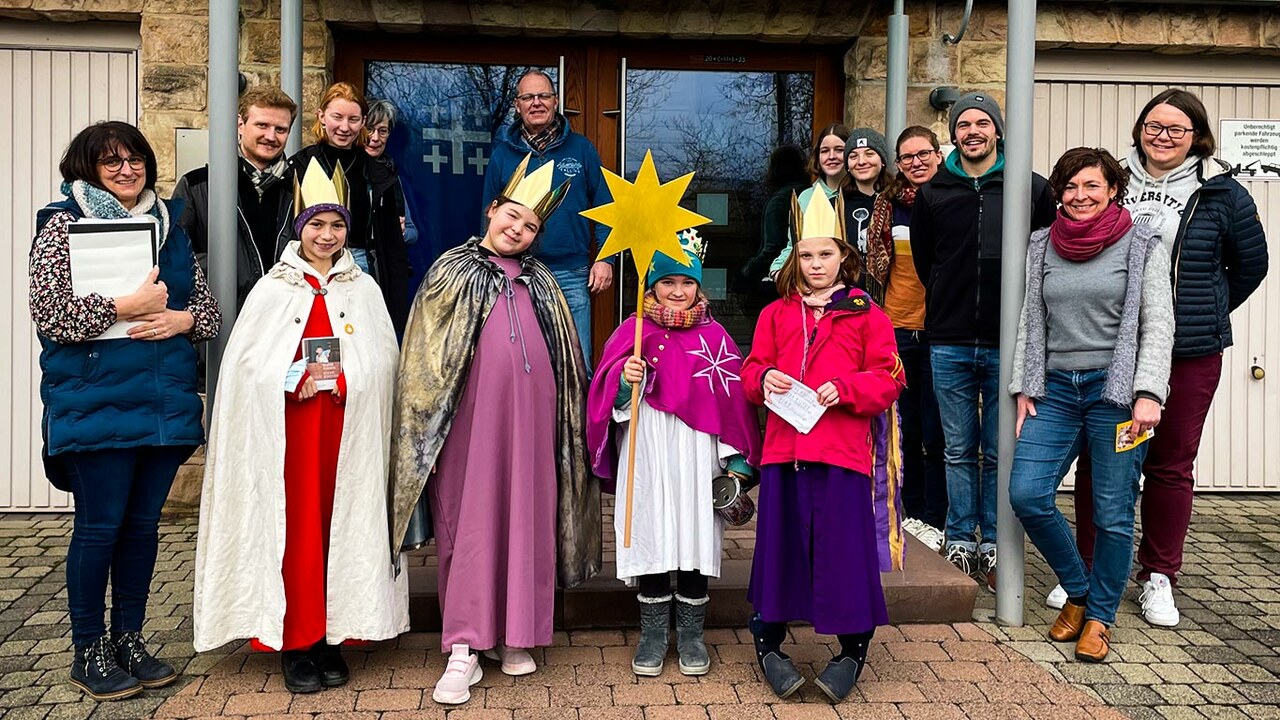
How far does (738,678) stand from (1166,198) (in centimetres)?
248

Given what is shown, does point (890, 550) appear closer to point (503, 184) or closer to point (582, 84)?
point (503, 184)

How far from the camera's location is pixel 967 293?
4809mm

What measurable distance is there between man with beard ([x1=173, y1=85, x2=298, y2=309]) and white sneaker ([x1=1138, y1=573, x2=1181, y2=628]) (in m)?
3.79

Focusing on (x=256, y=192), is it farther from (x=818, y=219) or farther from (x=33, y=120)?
(x=33, y=120)

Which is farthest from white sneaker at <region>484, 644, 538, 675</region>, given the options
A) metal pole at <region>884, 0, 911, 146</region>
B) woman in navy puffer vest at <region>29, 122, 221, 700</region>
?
metal pole at <region>884, 0, 911, 146</region>

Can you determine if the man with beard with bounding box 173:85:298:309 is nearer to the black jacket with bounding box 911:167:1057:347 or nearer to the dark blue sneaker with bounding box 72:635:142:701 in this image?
the dark blue sneaker with bounding box 72:635:142:701

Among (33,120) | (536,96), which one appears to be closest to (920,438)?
(536,96)

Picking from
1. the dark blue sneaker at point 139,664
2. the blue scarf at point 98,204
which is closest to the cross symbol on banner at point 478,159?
the blue scarf at point 98,204

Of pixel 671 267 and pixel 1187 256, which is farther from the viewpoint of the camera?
pixel 1187 256

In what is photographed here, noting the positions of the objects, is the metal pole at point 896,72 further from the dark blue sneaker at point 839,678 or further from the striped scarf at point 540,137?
the dark blue sneaker at point 839,678

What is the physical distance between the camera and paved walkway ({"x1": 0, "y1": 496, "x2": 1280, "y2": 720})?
364cm

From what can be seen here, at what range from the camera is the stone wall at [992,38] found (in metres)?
6.46

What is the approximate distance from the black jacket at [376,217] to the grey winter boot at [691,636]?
5.76ft

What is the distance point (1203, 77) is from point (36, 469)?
7551mm
